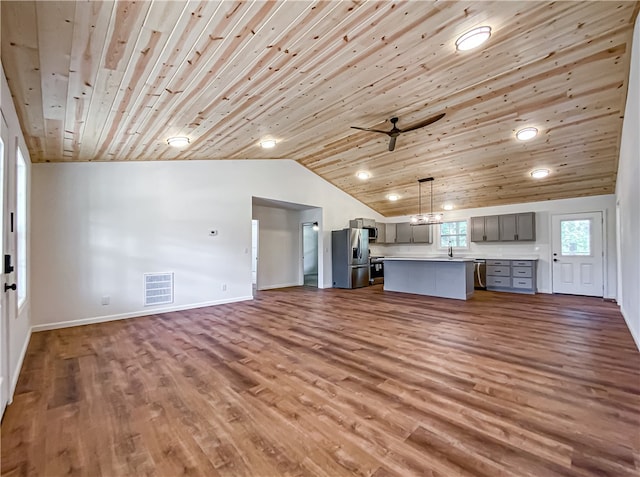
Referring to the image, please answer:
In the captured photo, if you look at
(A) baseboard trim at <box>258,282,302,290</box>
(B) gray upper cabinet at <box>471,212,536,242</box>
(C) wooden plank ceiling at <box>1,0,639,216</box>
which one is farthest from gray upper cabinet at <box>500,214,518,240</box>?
(A) baseboard trim at <box>258,282,302,290</box>

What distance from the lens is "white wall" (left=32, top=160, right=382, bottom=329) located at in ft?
14.5

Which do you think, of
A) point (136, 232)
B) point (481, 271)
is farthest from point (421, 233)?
point (136, 232)

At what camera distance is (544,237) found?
7156 millimetres

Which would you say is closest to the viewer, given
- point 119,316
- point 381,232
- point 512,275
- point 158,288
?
point 119,316

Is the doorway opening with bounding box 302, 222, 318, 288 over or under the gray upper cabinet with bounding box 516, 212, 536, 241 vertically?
under

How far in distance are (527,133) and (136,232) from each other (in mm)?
6269

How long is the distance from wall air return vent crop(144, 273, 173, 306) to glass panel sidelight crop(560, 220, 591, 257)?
8210 millimetres

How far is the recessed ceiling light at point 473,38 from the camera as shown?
250 cm

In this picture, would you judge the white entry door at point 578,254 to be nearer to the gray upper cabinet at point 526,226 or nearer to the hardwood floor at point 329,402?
the gray upper cabinet at point 526,226

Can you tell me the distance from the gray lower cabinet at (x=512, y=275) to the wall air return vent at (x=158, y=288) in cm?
716

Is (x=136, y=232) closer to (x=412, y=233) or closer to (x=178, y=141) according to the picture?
(x=178, y=141)

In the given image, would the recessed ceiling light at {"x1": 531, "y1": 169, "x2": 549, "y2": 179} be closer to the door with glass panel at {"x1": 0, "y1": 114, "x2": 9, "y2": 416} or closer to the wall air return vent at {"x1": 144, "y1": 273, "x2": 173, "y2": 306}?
the wall air return vent at {"x1": 144, "y1": 273, "x2": 173, "y2": 306}

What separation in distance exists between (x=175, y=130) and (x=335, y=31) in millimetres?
2457

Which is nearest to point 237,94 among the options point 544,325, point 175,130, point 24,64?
point 175,130
